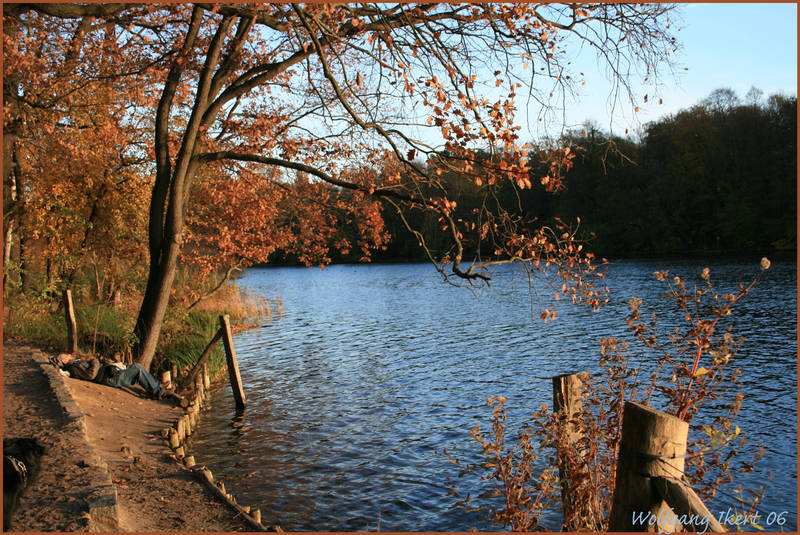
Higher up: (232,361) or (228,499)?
(232,361)

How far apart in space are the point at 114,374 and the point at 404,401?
215 inches

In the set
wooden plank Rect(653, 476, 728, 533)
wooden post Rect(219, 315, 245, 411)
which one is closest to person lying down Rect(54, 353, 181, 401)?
A: wooden post Rect(219, 315, 245, 411)

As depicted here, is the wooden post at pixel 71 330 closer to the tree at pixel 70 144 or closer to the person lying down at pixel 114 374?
the person lying down at pixel 114 374

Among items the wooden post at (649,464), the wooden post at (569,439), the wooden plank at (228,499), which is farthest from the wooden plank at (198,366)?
the wooden post at (649,464)

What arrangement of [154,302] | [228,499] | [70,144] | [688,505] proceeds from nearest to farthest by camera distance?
[688,505] < [228,499] < [154,302] < [70,144]

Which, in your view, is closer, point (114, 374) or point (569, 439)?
point (569, 439)

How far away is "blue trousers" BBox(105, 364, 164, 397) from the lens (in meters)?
11.9

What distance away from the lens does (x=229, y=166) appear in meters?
15.5

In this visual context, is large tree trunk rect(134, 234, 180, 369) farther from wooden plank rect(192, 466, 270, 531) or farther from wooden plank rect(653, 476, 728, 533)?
wooden plank rect(653, 476, 728, 533)

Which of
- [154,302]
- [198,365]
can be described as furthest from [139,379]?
[154,302]

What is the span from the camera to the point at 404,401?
1338 cm

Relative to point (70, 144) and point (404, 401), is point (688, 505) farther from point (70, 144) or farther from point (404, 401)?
point (70, 144)

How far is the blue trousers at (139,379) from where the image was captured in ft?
39.0

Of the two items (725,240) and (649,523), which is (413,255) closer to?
(725,240)
